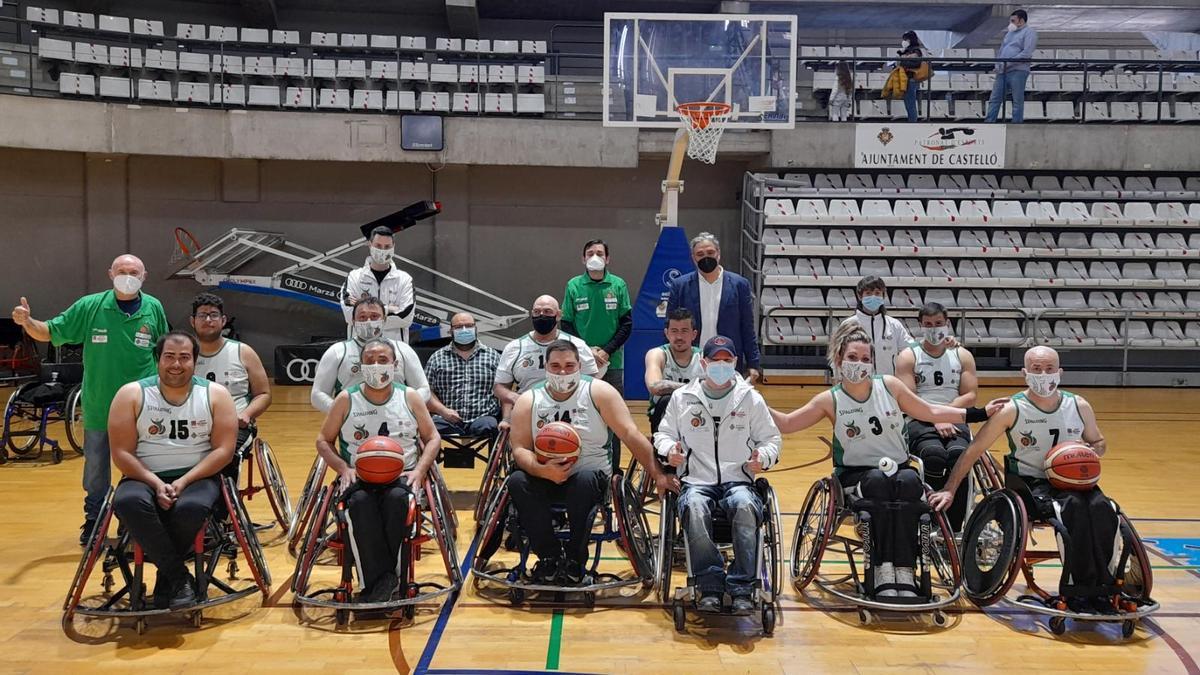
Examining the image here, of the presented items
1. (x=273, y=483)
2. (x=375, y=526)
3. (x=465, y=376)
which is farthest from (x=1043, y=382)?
(x=273, y=483)

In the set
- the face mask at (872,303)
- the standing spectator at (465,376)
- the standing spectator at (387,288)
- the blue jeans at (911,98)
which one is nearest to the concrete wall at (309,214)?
the blue jeans at (911,98)

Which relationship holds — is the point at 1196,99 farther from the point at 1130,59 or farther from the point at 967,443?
the point at 967,443

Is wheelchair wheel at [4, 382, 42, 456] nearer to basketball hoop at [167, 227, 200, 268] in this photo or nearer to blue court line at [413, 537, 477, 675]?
basketball hoop at [167, 227, 200, 268]

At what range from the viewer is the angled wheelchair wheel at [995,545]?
13.8ft

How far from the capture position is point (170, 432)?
4.39 metres

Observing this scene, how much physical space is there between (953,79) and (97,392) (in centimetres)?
1225

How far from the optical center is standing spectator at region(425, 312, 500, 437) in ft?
21.4

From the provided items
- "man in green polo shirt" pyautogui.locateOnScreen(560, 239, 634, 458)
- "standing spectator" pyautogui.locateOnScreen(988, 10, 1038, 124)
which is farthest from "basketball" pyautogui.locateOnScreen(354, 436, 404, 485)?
"standing spectator" pyautogui.locateOnScreen(988, 10, 1038, 124)

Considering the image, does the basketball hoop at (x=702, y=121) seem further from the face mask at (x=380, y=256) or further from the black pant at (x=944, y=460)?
the black pant at (x=944, y=460)

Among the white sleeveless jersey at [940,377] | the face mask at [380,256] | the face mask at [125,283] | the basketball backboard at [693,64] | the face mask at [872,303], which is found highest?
the basketball backboard at [693,64]

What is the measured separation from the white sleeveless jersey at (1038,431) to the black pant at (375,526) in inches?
110

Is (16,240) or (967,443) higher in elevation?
(16,240)

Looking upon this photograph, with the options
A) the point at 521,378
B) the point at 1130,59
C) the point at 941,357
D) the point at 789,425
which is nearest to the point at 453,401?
the point at 521,378

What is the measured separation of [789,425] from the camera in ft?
15.6
